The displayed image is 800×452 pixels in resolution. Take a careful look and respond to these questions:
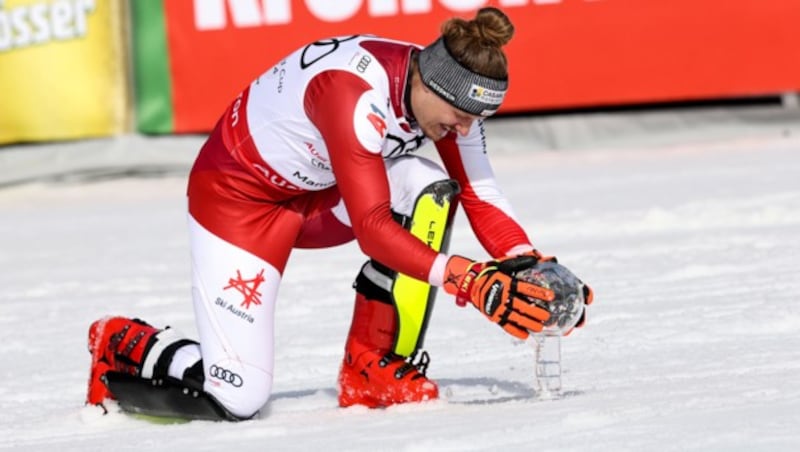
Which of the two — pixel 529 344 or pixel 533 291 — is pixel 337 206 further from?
pixel 529 344

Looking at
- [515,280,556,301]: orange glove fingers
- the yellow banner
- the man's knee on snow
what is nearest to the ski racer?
the man's knee on snow

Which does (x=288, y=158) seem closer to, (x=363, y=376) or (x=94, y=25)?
(x=363, y=376)

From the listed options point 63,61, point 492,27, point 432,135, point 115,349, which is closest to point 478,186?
point 432,135

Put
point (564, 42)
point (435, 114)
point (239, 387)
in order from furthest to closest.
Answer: point (564, 42) < point (239, 387) < point (435, 114)

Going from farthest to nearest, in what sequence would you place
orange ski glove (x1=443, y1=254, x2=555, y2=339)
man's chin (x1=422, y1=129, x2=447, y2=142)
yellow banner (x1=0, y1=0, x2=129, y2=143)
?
yellow banner (x1=0, y1=0, x2=129, y2=143), man's chin (x1=422, y1=129, x2=447, y2=142), orange ski glove (x1=443, y1=254, x2=555, y2=339)

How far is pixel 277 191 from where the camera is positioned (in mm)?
5109

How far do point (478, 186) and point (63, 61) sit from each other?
19.7 ft

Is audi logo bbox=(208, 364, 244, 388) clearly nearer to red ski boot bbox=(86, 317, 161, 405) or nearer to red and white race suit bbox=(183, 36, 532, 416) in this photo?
red and white race suit bbox=(183, 36, 532, 416)

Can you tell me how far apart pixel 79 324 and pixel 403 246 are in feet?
9.67

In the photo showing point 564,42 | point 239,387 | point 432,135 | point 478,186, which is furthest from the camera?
point 564,42

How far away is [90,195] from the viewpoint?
35.2 ft

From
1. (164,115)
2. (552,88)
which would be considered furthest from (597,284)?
(164,115)

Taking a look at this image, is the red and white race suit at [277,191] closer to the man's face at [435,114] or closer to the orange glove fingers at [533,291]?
the man's face at [435,114]

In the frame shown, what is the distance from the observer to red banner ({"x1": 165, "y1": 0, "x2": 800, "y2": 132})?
10211mm
